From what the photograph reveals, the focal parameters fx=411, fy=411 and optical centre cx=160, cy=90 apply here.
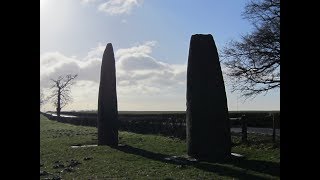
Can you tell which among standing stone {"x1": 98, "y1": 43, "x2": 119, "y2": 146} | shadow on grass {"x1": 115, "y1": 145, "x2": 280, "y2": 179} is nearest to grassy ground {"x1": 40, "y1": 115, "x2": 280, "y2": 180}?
shadow on grass {"x1": 115, "y1": 145, "x2": 280, "y2": 179}

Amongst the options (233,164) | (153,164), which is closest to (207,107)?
(233,164)

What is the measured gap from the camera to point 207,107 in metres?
14.7

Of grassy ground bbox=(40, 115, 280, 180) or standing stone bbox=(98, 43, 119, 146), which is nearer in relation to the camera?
grassy ground bbox=(40, 115, 280, 180)

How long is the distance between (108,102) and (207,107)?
7808mm

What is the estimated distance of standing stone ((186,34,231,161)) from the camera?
14633mm

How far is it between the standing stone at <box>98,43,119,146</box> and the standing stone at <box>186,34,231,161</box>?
22.6ft

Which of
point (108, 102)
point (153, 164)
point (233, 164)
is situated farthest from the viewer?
point (108, 102)

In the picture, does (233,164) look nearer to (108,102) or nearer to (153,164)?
(153,164)

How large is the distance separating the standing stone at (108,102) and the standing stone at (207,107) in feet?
22.6

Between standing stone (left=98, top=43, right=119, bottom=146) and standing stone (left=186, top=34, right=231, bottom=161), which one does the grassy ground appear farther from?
standing stone (left=98, top=43, right=119, bottom=146)

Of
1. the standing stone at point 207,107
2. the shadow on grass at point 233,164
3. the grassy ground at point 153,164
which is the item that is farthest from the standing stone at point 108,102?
the standing stone at point 207,107

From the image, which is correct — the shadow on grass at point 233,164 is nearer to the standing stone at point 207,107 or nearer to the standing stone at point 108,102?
the standing stone at point 207,107
